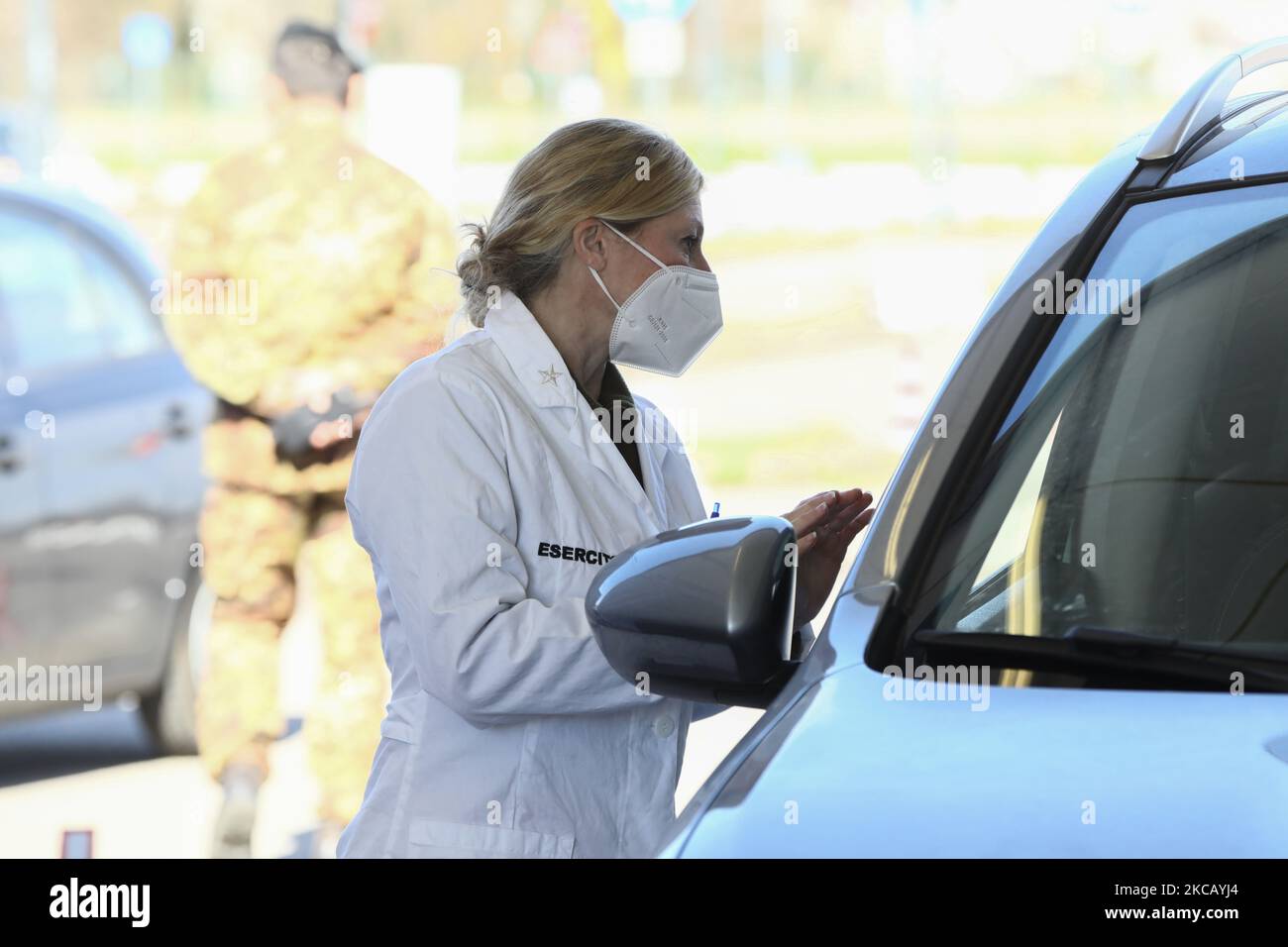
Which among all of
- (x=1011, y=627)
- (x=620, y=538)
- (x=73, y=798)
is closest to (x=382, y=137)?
(x=73, y=798)

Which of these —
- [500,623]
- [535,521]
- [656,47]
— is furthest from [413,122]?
[656,47]

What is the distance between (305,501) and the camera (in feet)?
15.8

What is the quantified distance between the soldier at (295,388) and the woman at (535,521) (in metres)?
2.02

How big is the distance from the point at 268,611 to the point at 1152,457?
324 cm

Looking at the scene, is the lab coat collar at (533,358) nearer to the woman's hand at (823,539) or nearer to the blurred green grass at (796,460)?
the woman's hand at (823,539)

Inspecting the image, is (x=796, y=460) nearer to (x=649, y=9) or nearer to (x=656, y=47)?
(x=649, y=9)

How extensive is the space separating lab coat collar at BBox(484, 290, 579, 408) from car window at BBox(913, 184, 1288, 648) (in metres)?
0.72

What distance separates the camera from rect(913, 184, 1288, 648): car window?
193 centimetres

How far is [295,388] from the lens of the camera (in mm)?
4730

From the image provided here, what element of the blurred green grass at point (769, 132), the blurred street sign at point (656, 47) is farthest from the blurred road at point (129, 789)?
the blurred green grass at point (769, 132)

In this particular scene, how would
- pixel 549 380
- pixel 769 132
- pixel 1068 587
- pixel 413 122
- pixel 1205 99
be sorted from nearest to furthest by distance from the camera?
pixel 1068 587
pixel 1205 99
pixel 549 380
pixel 413 122
pixel 769 132

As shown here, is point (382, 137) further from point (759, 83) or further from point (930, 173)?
point (759, 83)

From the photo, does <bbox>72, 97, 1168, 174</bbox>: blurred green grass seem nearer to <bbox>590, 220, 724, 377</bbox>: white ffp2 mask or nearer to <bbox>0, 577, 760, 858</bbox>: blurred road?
<bbox>0, 577, 760, 858</bbox>: blurred road

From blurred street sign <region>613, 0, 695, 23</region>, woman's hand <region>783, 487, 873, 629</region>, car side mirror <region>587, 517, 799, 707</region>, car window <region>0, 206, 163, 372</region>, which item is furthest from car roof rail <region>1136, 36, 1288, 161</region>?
blurred street sign <region>613, 0, 695, 23</region>
